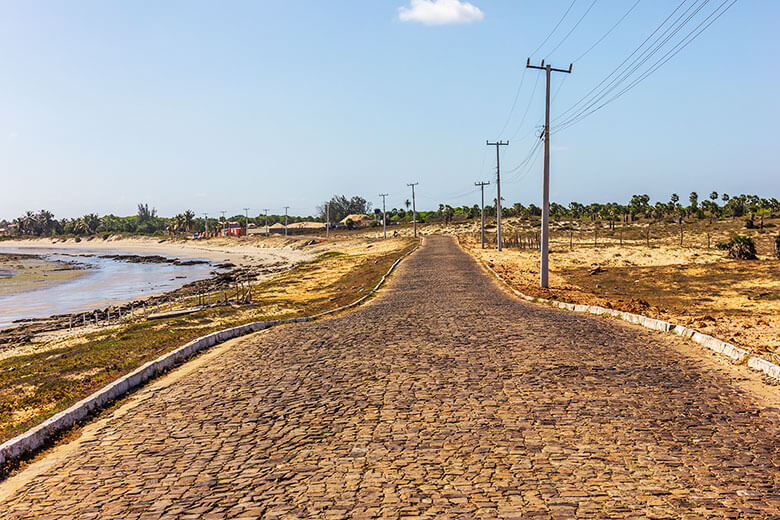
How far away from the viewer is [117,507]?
631 centimetres

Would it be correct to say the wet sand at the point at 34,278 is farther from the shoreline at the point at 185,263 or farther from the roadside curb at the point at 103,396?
the roadside curb at the point at 103,396

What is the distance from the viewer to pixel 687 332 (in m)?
14.5

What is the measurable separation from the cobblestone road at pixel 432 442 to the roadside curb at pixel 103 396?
610 mm

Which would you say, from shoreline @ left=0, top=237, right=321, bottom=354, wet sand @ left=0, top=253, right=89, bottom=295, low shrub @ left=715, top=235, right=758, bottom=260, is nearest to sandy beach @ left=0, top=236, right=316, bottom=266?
shoreline @ left=0, top=237, right=321, bottom=354

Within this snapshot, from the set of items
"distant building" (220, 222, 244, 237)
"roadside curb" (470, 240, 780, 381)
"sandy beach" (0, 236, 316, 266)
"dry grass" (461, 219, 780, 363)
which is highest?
"distant building" (220, 222, 244, 237)

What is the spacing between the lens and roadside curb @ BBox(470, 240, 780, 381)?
11.2 metres

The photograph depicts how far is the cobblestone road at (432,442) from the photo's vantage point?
617cm

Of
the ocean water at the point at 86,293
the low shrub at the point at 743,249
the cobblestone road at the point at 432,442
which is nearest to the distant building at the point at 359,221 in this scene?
the ocean water at the point at 86,293

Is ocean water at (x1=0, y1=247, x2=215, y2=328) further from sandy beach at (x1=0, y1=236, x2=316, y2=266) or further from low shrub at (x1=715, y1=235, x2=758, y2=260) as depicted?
low shrub at (x1=715, y1=235, x2=758, y2=260)

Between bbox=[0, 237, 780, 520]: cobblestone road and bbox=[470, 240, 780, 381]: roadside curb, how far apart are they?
0.83 meters

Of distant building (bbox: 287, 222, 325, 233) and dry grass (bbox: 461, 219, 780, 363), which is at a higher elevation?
distant building (bbox: 287, 222, 325, 233)

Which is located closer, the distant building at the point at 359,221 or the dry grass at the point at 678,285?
the dry grass at the point at 678,285

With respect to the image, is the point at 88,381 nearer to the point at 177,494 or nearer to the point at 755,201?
the point at 177,494

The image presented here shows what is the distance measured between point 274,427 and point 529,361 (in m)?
5.82
